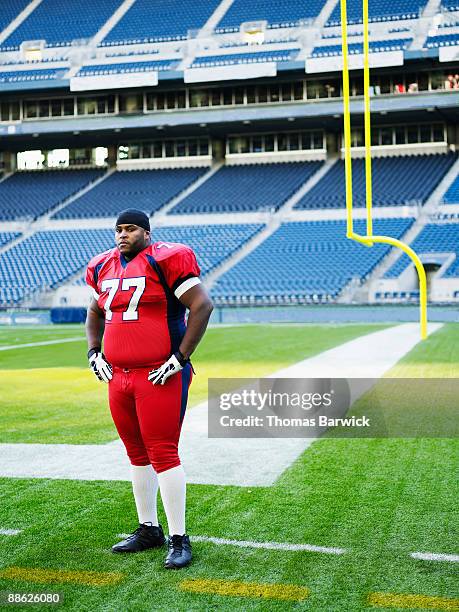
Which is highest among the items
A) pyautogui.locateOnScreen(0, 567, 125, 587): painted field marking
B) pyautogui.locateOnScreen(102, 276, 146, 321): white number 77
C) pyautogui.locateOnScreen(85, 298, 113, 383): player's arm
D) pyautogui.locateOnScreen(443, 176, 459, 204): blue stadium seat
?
pyautogui.locateOnScreen(443, 176, 459, 204): blue stadium seat

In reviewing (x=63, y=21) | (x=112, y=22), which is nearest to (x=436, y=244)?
(x=112, y=22)

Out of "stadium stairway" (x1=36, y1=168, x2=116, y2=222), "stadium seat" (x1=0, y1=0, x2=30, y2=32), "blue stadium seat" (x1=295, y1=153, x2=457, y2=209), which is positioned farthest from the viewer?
"stadium seat" (x1=0, y1=0, x2=30, y2=32)

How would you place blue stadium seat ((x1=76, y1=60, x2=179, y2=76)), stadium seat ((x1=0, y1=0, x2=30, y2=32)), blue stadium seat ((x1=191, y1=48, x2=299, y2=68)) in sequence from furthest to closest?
stadium seat ((x1=0, y1=0, x2=30, y2=32)), blue stadium seat ((x1=76, y1=60, x2=179, y2=76)), blue stadium seat ((x1=191, y1=48, x2=299, y2=68))

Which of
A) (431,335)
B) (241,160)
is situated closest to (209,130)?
(241,160)

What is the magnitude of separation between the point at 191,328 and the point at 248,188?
3406cm

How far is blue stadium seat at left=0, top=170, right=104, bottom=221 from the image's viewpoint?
A: 1512 inches

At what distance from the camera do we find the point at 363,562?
3701 millimetres

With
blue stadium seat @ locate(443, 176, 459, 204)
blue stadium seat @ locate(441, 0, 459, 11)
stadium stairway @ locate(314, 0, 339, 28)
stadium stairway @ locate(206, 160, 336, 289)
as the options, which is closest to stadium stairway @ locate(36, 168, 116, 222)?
stadium stairway @ locate(206, 160, 336, 289)

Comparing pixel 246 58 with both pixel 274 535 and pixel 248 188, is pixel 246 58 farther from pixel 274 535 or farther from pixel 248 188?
pixel 274 535

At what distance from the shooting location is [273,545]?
3.96 meters

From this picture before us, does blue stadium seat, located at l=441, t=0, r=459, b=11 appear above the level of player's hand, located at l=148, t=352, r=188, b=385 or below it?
above

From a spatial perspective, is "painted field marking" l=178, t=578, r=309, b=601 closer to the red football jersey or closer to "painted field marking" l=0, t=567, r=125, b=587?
"painted field marking" l=0, t=567, r=125, b=587

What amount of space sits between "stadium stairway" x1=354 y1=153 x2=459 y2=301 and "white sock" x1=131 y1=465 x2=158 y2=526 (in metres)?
25.5

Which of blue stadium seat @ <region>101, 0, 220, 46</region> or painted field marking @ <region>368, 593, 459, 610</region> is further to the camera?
blue stadium seat @ <region>101, 0, 220, 46</region>
